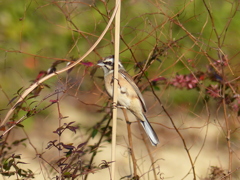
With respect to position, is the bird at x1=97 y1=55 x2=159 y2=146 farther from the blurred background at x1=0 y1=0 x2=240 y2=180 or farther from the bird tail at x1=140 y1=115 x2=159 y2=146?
the blurred background at x1=0 y1=0 x2=240 y2=180

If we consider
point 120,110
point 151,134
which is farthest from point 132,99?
point 120,110

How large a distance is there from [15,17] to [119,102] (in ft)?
9.88

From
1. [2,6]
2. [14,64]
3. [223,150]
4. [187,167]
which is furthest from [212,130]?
[2,6]

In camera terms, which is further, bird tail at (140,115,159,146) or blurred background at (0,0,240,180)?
blurred background at (0,0,240,180)

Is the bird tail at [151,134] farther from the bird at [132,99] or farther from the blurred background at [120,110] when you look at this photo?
the blurred background at [120,110]

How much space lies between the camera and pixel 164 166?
4078mm

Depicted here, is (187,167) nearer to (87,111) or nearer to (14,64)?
(87,111)

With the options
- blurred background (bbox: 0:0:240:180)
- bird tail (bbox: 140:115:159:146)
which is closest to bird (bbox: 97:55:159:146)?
bird tail (bbox: 140:115:159:146)

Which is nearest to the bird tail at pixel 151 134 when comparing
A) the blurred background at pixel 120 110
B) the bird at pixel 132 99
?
the bird at pixel 132 99

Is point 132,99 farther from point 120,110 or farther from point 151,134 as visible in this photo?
point 120,110

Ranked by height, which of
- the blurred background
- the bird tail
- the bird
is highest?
the blurred background

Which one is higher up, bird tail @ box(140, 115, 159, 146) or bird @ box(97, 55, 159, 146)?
bird @ box(97, 55, 159, 146)

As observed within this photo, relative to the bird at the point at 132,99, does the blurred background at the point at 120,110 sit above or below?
above

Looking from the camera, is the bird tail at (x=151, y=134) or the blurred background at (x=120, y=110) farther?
the blurred background at (x=120, y=110)
